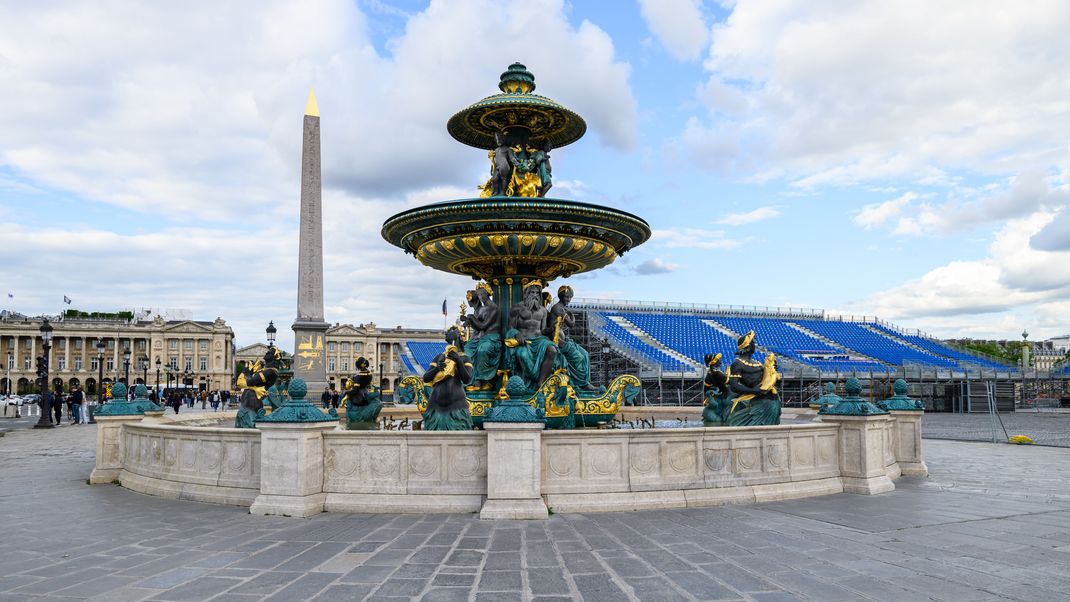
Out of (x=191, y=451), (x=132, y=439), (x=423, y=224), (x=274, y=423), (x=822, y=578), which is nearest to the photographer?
(x=822, y=578)

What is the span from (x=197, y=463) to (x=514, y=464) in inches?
158

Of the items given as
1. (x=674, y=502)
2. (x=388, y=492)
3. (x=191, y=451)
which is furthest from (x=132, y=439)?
(x=674, y=502)

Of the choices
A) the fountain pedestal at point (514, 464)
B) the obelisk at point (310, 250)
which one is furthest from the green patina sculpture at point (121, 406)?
the obelisk at point (310, 250)

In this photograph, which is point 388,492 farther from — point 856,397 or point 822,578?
point 856,397

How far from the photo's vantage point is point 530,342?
1185 cm

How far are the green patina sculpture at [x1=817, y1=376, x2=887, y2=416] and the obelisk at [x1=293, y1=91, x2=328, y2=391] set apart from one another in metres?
24.7

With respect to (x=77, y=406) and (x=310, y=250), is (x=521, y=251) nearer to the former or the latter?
(x=310, y=250)

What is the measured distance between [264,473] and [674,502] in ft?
14.1

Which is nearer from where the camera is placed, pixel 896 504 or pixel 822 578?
pixel 822 578

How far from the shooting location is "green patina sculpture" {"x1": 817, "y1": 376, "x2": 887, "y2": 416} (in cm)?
872

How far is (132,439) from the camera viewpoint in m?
9.70

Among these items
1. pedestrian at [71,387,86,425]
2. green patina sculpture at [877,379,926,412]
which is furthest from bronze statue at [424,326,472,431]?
pedestrian at [71,387,86,425]

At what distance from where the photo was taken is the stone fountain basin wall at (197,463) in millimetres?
7969

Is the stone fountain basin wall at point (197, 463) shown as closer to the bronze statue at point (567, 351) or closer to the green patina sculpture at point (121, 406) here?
the green patina sculpture at point (121, 406)
